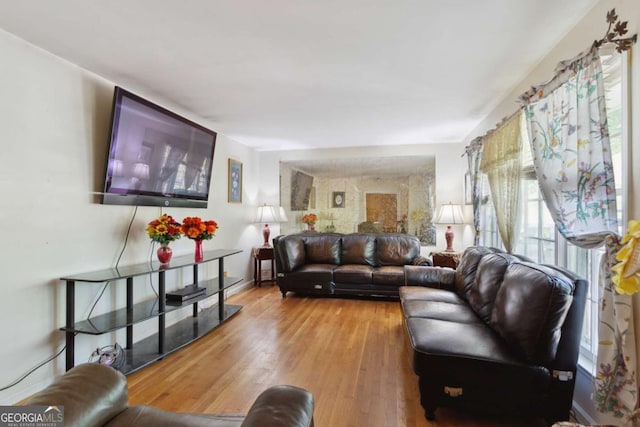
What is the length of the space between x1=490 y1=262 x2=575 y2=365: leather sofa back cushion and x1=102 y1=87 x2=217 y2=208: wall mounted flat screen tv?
2975 mm

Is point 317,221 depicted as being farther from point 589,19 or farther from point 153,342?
point 589,19

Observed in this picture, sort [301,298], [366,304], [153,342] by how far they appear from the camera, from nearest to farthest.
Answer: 1. [153,342]
2. [366,304]
3. [301,298]

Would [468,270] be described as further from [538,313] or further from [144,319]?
[144,319]

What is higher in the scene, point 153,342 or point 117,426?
point 117,426

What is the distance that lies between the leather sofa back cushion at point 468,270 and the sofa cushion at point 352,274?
1.33 m

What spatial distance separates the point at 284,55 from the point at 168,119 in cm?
135

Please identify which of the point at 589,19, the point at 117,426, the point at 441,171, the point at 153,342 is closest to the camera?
the point at 117,426

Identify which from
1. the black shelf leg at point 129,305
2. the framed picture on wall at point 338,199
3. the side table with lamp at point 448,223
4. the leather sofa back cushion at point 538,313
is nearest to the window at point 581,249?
the leather sofa back cushion at point 538,313

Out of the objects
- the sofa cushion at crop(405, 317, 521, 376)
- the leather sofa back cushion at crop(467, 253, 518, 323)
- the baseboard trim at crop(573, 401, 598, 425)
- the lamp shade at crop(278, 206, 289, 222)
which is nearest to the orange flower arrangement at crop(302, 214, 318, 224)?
the lamp shade at crop(278, 206, 289, 222)

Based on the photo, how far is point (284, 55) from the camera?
6.78 ft

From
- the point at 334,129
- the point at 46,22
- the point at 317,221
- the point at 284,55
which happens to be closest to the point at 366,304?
the point at 317,221

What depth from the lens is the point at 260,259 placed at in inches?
187

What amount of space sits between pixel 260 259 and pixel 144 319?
252 centimetres

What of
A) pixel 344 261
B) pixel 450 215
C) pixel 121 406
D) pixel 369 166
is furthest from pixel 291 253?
pixel 121 406
